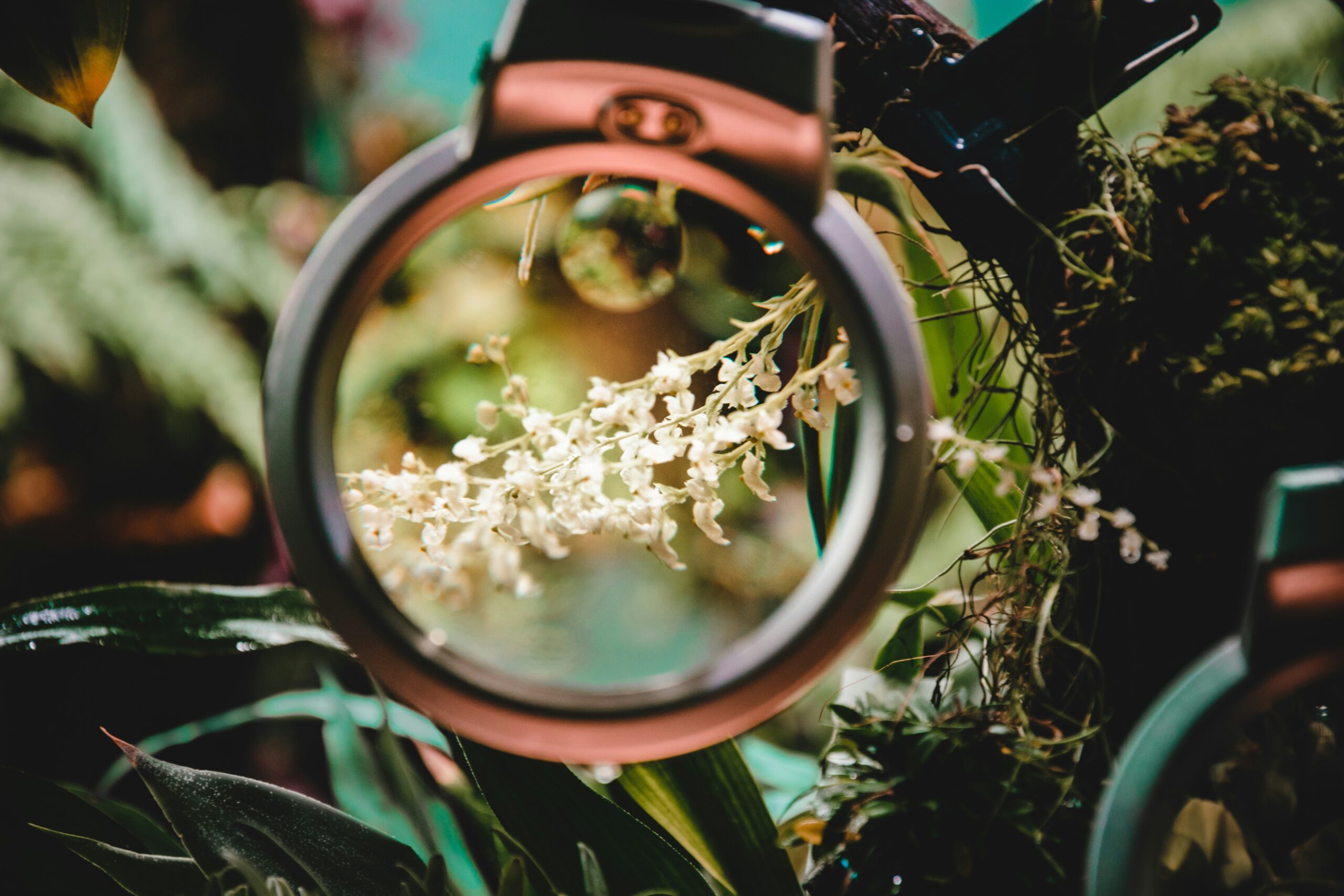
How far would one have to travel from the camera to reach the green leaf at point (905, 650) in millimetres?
410

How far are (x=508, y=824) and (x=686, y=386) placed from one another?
0.73 ft

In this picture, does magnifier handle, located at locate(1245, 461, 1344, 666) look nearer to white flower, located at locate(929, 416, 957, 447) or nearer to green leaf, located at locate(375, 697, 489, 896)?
white flower, located at locate(929, 416, 957, 447)

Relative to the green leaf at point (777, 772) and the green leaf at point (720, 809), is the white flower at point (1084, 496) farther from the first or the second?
the green leaf at point (777, 772)

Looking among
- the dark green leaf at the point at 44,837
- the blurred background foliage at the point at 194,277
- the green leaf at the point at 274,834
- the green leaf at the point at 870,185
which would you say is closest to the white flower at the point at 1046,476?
the green leaf at the point at 870,185

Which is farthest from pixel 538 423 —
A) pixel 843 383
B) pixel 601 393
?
pixel 843 383

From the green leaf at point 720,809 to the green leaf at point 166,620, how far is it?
0.60 feet

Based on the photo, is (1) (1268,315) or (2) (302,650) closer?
(1) (1268,315)

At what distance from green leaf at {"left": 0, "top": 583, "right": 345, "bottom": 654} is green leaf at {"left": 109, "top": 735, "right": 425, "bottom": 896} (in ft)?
0.18

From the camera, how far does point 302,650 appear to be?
3.06 ft

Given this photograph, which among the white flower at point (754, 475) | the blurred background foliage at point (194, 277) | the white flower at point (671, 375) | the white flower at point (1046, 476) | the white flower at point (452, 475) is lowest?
the white flower at point (1046, 476)

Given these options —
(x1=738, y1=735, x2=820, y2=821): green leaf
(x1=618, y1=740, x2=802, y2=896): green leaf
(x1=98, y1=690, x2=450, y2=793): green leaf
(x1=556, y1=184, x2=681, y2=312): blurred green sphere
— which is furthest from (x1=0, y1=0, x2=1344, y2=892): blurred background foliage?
(x1=556, y1=184, x2=681, y2=312): blurred green sphere

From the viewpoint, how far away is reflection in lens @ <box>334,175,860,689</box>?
0.31 meters

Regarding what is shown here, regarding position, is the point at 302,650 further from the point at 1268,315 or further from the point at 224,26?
the point at 1268,315

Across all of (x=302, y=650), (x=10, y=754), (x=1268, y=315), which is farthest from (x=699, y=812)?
(x=10, y=754)
